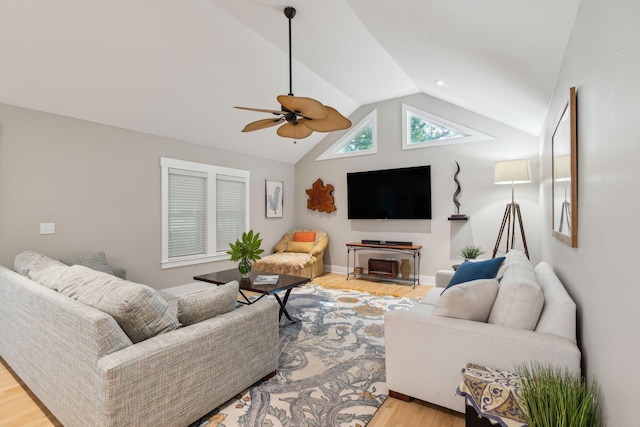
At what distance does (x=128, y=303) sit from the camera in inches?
63.1

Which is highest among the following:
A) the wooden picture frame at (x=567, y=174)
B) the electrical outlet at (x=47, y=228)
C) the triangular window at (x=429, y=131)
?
the triangular window at (x=429, y=131)

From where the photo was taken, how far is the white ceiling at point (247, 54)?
2.26 meters

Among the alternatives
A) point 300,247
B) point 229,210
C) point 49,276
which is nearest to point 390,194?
point 300,247

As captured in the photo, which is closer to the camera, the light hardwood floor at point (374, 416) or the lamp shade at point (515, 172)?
the light hardwood floor at point (374, 416)

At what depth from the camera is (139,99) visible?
3.75 meters

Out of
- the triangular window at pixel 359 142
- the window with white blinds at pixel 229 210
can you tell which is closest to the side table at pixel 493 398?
the window with white blinds at pixel 229 210

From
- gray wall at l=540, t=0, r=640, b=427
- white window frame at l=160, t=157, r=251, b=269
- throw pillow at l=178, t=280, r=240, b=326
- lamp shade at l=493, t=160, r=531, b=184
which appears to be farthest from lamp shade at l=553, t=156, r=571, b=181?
white window frame at l=160, t=157, r=251, b=269

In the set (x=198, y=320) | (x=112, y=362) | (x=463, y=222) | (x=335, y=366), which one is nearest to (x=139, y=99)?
(x=198, y=320)

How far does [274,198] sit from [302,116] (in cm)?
387

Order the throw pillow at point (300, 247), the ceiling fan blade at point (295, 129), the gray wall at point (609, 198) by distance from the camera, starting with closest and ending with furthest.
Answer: the gray wall at point (609, 198) → the ceiling fan blade at point (295, 129) → the throw pillow at point (300, 247)

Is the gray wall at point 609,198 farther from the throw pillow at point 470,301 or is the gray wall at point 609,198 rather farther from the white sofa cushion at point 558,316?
the throw pillow at point 470,301

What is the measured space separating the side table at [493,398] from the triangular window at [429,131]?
4.27 metres

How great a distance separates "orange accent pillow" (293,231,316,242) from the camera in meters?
6.27

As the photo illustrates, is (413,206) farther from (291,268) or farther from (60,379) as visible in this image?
(60,379)
